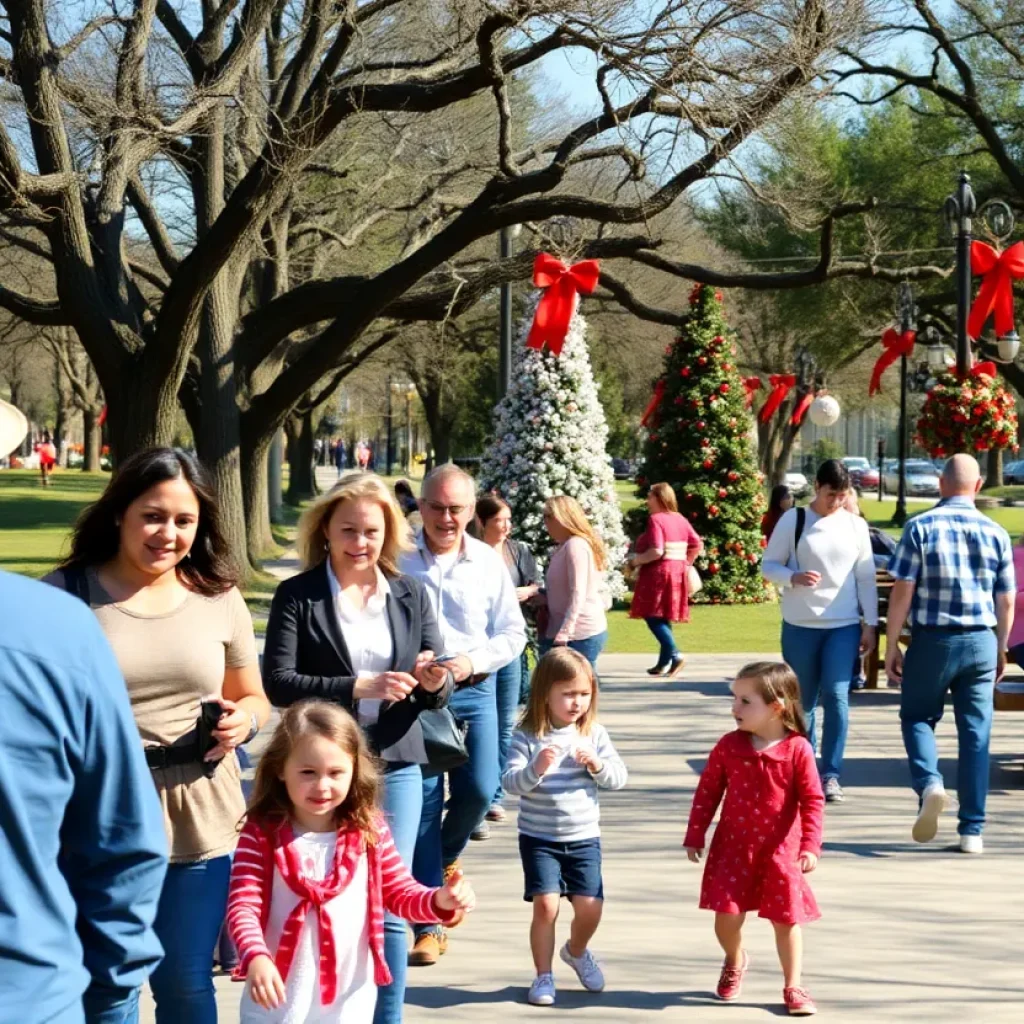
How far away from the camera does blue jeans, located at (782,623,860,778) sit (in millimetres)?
9414

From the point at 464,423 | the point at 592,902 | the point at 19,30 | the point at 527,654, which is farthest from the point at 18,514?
the point at 592,902

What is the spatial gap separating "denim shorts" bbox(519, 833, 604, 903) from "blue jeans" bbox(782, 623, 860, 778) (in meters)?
3.46

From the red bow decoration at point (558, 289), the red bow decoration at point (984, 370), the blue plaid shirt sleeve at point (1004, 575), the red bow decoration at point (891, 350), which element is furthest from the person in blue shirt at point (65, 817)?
the red bow decoration at point (891, 350)

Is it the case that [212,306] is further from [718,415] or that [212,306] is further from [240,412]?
[718,415]

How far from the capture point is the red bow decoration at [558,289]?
18.2 meters

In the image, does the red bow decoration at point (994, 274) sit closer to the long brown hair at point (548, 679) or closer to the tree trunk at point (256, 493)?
the tree trunk at point (256, 493)

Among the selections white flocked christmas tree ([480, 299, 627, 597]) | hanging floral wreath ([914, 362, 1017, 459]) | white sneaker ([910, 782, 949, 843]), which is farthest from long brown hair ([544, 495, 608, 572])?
hanging floral wreath ([914, 362, 1017, 459])

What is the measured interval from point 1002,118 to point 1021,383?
8.98 meters

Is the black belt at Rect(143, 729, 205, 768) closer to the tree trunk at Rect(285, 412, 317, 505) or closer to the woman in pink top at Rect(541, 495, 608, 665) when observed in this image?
the woman in pink top at Rect(541, 495, 608, 665)

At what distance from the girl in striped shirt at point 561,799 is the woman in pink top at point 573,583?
364cm

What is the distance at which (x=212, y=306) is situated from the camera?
77.3 ft

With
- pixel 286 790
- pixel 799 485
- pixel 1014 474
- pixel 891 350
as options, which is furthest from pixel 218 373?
pixel 1014 474

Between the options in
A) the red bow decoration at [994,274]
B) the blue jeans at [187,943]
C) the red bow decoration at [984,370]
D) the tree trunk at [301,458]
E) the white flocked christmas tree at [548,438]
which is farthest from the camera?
the tree trunk at [301,458]

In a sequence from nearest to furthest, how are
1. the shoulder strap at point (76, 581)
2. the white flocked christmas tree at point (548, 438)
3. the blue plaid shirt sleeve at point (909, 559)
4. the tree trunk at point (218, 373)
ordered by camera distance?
the shoulder strap at point (76, 581), the blue plaid shirt sleeve at point (909, 559), the white flocked christmas tree at point (548, 438), the tree trunk at point (218, 373)
